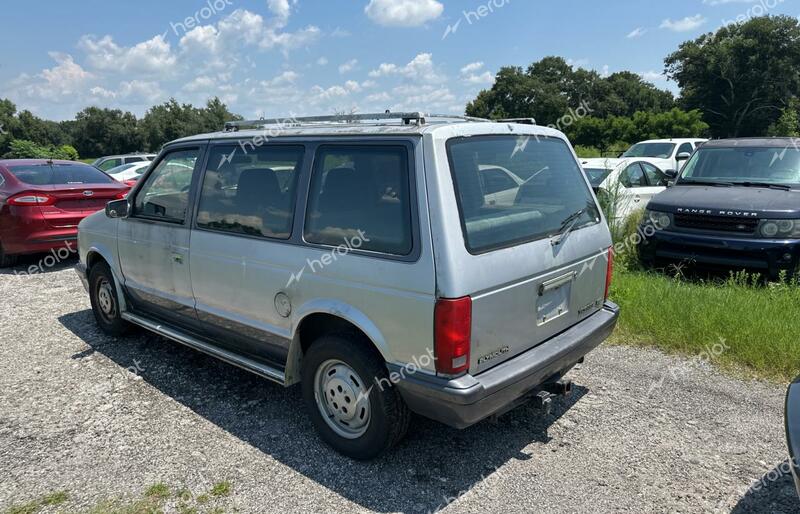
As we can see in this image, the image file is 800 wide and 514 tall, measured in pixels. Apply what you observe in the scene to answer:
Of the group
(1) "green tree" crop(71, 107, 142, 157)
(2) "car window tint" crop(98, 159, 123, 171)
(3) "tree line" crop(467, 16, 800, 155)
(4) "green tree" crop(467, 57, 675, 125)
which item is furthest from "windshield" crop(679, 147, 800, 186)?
(1) "green tree" crop(71, 107, 142, 157)

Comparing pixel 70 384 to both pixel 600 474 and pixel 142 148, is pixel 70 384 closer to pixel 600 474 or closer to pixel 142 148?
pixel 600 474

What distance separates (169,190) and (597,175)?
7795mm

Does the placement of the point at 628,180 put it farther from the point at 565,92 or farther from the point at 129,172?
the point at 565,92

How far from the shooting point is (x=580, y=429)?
3.72 meters

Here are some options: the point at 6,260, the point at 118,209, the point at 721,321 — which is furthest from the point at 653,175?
the point at 6,260

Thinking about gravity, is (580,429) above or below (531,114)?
below

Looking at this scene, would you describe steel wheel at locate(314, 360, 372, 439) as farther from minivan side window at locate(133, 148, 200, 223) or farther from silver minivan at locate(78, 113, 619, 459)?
minivan side window at locate(133, 148, 200, 223)

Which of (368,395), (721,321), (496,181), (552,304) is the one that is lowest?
(721,321)

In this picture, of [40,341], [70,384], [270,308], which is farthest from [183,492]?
[40,341]

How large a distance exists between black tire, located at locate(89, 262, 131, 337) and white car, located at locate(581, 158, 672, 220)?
6639 millimetres

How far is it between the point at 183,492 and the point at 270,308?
1.19m

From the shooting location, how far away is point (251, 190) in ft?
12.7

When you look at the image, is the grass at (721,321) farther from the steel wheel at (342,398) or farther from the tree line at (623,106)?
the tree line at (623,106)

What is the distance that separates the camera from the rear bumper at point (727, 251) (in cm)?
608
